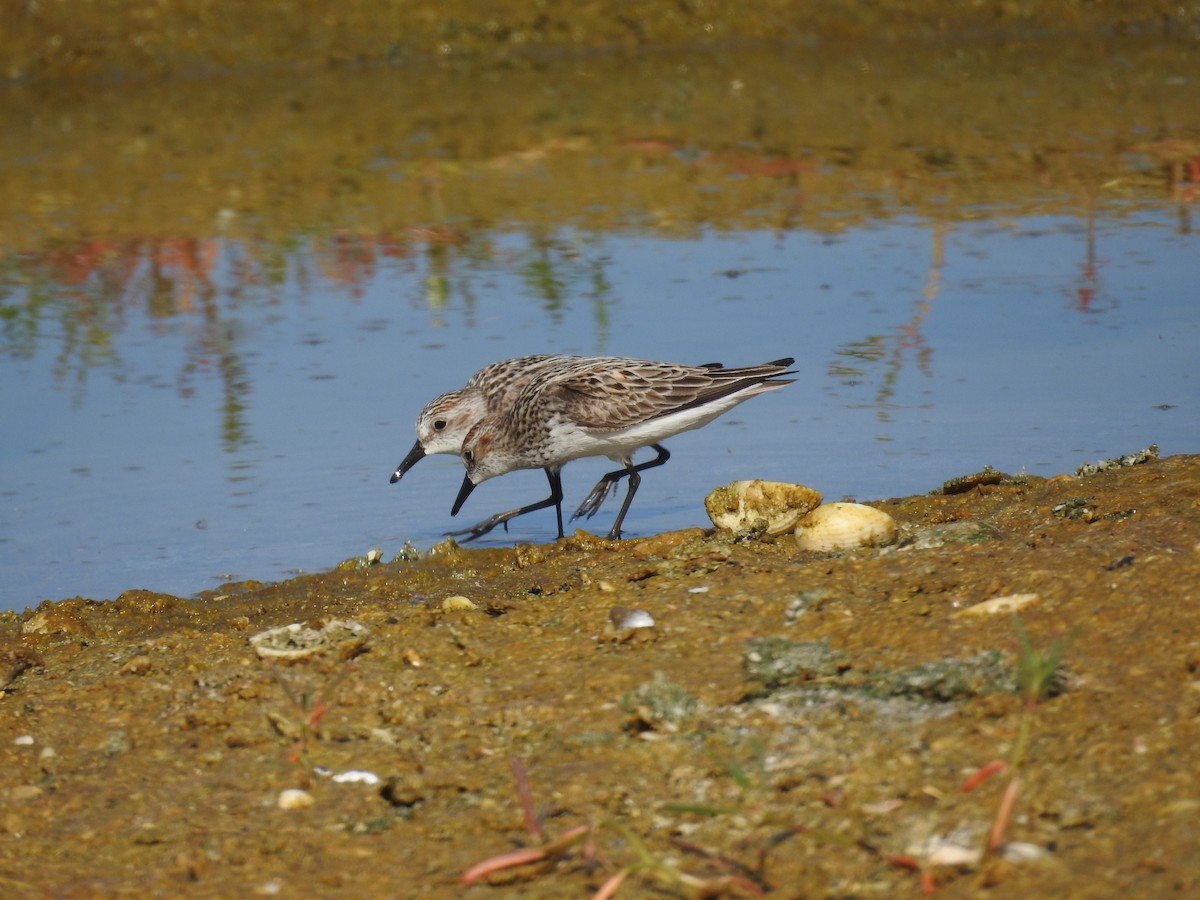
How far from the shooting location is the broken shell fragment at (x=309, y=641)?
5164 millimetres

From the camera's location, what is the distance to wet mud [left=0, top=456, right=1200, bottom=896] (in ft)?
11.6

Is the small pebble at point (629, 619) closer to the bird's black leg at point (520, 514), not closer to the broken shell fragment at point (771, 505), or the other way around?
the broken shell fragment at point (771, 505)

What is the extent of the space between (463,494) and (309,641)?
2951mm

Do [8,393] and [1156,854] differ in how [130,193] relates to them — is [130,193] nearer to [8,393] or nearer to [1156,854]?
[8,393]

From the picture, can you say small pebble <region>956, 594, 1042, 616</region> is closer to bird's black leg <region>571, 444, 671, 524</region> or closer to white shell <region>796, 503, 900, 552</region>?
white shell <region>796, 503, 900, 552</region>

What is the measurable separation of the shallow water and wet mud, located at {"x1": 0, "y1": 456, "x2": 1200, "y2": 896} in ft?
6.51

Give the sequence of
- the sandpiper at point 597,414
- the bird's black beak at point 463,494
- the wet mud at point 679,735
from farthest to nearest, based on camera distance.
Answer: the bird's black beak at point 463,494, the sandpiper at point 597,414, the wet mud at point 679,735

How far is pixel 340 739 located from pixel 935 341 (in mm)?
5822

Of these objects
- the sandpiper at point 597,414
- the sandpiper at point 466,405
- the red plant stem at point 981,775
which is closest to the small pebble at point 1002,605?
the red plant stem at point 981,775

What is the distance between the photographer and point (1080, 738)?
3822 millimetres

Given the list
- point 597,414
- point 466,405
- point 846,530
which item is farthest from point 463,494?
point 846,530

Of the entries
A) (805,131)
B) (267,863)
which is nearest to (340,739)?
(267,863)

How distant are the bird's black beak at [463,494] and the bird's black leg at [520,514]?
0.40 feet

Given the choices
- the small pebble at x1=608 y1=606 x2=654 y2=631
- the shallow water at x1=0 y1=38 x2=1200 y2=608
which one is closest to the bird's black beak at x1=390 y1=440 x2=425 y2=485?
the shallow water at x1=0 y1=38 x2=1200 y2=608
